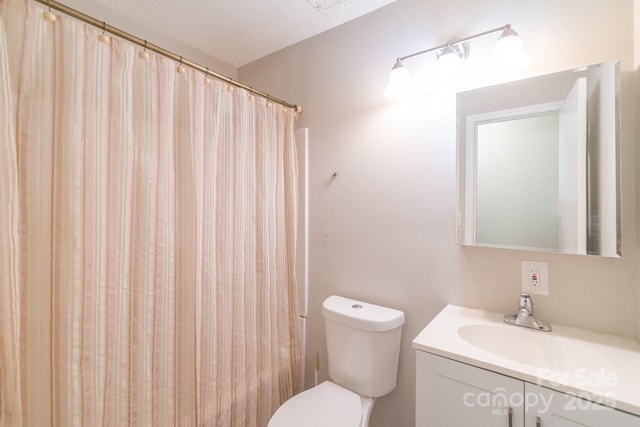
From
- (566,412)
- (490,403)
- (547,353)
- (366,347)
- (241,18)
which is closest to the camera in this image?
(566,412)

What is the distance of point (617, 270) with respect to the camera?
100 cm

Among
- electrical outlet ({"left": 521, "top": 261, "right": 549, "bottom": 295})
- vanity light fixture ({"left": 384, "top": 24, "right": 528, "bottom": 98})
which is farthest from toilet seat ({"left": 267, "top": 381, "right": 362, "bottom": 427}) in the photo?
vanity light fixture ({"left": 384, "top": 24, "right": 528, "bottom": 98})

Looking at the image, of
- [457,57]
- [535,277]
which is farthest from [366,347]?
[457,57]

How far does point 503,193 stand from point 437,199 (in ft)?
0.87

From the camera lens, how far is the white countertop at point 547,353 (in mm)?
743

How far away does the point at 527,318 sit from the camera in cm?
108

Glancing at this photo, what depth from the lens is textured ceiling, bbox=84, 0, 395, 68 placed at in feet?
4.76

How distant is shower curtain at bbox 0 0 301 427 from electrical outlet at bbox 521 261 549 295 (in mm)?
1221

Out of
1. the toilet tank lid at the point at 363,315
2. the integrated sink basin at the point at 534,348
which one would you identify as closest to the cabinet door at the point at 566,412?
the integrated sink basin at the point at 534,348

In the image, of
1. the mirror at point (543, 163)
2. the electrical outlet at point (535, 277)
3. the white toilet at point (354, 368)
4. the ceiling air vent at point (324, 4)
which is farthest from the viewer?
the ceiling air vent at point (324, 4)

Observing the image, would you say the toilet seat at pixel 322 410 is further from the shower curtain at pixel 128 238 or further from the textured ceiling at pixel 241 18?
the textured ceiling at pixel 241 18

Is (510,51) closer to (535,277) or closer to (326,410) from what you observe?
(535,277)

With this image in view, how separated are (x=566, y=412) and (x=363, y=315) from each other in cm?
76

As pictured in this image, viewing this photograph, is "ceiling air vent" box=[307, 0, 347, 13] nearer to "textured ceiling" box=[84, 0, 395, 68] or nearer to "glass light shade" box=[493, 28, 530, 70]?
"textured ceiling" box=[84, 0, 395, 68]
